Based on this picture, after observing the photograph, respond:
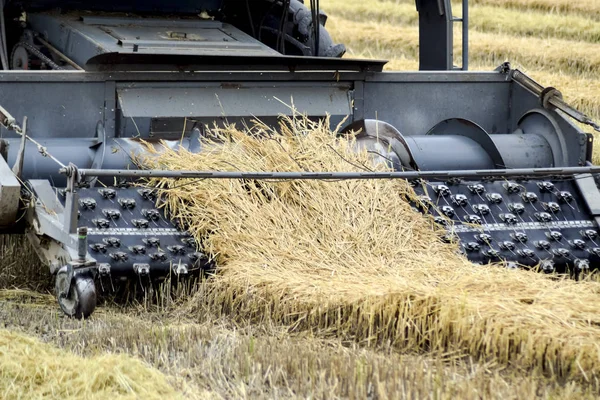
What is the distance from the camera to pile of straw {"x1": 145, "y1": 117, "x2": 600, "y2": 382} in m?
4.25

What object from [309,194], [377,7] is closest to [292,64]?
[309,194]

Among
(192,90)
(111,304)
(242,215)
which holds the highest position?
(192,90)

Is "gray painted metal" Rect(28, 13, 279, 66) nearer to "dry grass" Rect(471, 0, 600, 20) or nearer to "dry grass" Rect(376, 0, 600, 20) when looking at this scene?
"dry grass" Rect(376, 0, 600, 20)

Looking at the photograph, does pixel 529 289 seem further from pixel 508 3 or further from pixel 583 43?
pixel 508 3

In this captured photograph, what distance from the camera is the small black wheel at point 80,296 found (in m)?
4.64

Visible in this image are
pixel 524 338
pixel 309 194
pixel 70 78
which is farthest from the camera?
pixel 70 78

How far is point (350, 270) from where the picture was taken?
5.03 meters

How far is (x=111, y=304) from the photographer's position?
522 cm

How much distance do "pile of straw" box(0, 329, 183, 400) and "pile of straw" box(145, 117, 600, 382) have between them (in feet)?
3.39

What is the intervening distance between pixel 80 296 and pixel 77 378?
36.8 inches

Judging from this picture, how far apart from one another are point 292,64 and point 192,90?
2.10 ft

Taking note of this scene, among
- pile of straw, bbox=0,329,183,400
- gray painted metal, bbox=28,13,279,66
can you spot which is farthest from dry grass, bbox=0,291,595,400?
gray painted metal, bbox=28,13,279,66

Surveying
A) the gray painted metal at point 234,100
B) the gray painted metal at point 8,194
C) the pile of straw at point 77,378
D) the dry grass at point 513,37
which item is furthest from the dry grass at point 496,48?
the pile of straw at point 77,378

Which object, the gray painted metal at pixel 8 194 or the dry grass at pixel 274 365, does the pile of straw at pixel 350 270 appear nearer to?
the dry grass at pixel 274 365
